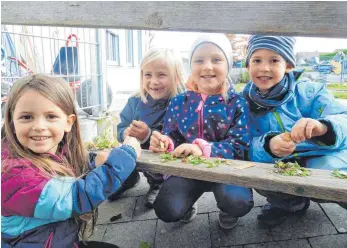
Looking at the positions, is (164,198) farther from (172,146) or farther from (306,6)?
(306,6)

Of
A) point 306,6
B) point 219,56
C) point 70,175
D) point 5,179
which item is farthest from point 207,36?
point 5,179

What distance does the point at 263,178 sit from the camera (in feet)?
4.40

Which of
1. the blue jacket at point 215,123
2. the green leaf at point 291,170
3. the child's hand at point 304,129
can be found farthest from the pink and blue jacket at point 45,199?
the child's hand at point 304,129

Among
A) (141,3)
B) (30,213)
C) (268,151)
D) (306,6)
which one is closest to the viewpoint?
(306,6)

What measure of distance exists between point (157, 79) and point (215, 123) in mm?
599

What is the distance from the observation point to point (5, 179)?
130cm

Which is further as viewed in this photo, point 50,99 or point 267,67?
point 267,67

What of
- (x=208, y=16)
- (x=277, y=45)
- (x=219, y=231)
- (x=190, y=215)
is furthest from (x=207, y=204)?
(x=208, y=16)

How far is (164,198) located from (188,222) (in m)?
0.40

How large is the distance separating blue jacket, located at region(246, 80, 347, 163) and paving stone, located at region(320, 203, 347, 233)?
1.71 ft

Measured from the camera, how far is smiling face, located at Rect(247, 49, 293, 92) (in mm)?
1831

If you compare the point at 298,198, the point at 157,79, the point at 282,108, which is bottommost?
the point at 298,198

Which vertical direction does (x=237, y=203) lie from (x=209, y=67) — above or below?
below

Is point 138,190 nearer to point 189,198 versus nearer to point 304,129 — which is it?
point 189,198
